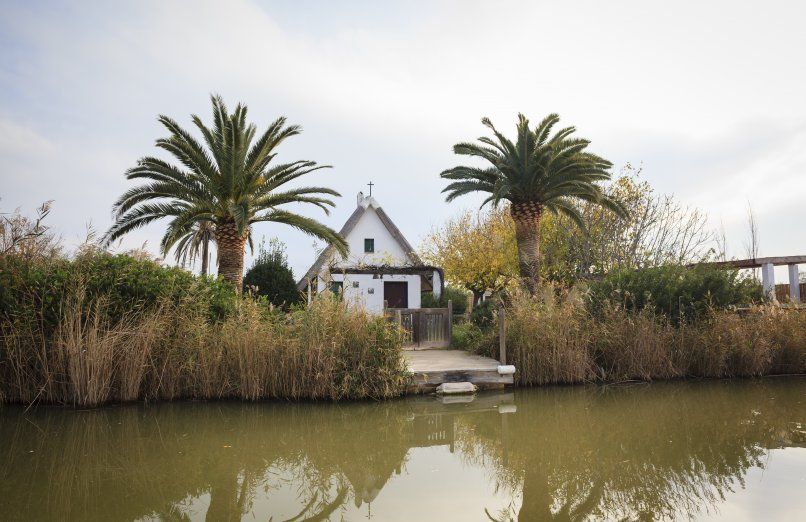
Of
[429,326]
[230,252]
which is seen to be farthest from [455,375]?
[230,252]

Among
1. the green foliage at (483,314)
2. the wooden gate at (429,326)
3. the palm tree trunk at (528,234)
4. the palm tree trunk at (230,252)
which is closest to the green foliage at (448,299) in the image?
the green foliage at (483,314)

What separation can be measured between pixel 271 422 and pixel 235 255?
25.8ft

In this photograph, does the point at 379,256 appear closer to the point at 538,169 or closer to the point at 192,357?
the point at 538,169

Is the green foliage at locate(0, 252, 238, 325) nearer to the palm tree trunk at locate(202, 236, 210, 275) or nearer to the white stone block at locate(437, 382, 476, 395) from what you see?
the white stone block at locate(437, 382, 476, 395)

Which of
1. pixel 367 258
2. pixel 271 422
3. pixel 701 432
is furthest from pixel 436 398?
pixel 367 258

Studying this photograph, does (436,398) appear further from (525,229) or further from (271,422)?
(525,229)

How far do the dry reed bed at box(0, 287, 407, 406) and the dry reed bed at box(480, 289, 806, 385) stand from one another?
310 cm

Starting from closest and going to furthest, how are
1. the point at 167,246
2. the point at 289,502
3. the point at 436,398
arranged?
the point at 289,502, the point at 436,398, the point at 167,246

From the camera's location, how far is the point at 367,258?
90.7ft

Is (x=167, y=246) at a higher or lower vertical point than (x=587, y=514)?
higher

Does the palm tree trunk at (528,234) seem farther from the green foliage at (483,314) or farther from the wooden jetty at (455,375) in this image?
the wooden jetty at (455,375)

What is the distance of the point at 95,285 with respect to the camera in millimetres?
9234

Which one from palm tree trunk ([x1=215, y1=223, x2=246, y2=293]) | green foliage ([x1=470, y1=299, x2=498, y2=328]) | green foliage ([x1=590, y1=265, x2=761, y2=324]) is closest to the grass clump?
palm tree trunk ([x1=215, y1=223, x2=246, y2=293])

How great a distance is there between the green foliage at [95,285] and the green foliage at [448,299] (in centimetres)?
1471
